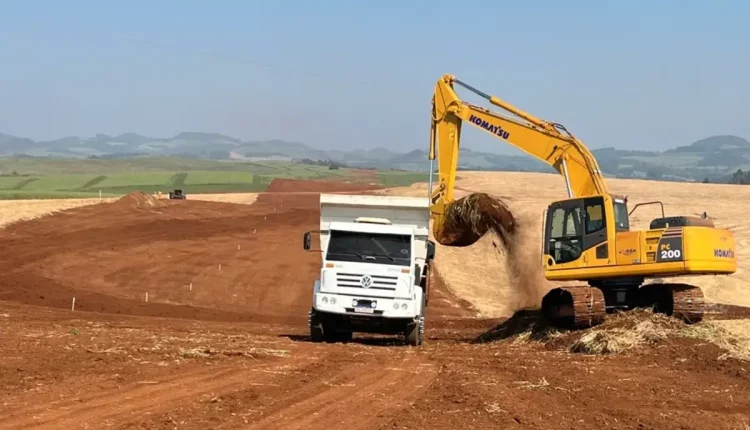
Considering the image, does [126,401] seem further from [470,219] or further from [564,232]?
[470,219]

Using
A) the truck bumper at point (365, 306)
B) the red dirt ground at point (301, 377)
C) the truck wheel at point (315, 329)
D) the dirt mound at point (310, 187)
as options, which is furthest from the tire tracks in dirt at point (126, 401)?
the dirt mound at point (310, 187)

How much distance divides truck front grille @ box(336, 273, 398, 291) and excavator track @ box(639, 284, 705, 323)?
5970 mm

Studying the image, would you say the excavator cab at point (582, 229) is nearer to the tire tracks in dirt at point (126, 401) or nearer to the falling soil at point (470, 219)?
the falling soil at point (470, 219)

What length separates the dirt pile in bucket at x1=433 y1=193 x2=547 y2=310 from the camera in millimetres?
22953

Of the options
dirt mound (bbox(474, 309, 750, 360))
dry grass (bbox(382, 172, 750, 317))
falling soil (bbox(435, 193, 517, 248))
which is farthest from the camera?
dry grass (bbox(382, 172, 750, 317))

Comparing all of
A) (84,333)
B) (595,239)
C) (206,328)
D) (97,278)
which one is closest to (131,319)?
(206,328)

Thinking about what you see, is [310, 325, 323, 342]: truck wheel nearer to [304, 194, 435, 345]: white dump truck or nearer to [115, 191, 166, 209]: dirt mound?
[304, 194, 435, 345]: white dump truck

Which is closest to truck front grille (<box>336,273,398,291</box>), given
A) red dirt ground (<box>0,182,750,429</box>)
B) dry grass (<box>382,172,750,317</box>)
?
red dirt ground (<box>0,182,750,429</box>)

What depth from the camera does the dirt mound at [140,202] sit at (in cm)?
5979

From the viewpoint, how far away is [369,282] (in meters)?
19.0

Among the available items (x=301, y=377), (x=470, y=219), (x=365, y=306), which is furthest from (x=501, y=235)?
(x=301, y=377)

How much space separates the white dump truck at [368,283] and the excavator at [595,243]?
3.08 metres

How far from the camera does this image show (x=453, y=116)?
23.6m

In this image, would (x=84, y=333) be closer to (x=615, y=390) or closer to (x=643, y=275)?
(x=615, y=390)
